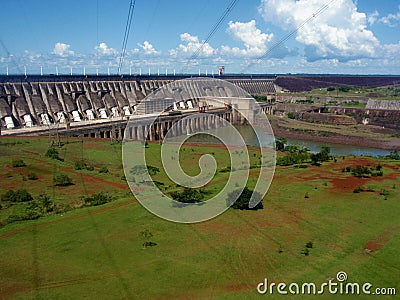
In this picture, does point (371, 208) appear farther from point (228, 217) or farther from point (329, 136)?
point (329, 136)

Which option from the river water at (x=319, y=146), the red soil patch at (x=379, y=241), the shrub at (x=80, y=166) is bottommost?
the river water at (x=319, y=146)

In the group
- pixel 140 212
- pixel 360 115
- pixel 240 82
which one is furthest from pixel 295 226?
pixel 240 82

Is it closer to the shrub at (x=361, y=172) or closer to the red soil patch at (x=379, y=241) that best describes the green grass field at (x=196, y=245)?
the red soil patch at (x=379, y=241)

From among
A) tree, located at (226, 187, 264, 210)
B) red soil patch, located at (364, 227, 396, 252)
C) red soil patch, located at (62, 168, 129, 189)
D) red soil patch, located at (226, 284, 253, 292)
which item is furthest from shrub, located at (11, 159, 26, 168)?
red soil patch, located at (364, 227, 396, 252)

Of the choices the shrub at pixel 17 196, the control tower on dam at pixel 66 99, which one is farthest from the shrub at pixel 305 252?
the control tower on dam at pixel 66 99

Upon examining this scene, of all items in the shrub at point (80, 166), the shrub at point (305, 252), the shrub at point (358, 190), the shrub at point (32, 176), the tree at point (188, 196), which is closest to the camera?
the shrub at point (305, 252)

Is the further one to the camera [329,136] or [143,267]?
[329,136]

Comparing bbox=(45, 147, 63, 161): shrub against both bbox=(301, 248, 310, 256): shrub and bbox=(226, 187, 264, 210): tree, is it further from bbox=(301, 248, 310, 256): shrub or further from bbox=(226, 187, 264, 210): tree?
bbox=(301, 248, 310, 256): shrub
